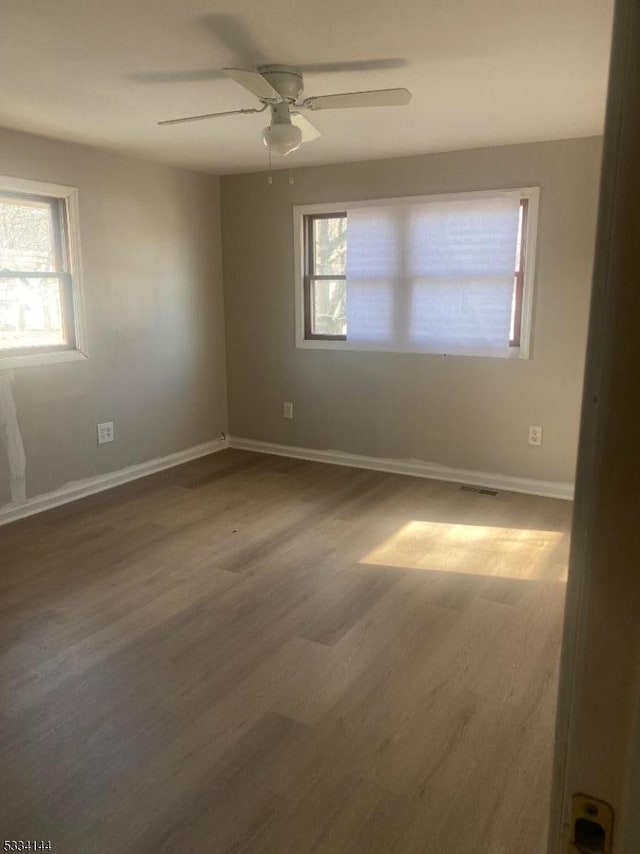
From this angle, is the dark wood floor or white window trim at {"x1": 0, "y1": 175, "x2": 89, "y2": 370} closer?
the dark wood floor

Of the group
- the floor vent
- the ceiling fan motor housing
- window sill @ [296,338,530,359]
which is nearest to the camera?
the ceiling fan motor housing

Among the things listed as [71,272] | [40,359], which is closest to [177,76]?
[71,272]

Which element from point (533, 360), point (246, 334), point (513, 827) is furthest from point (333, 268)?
point (513, 827)

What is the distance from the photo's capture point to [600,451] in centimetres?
42

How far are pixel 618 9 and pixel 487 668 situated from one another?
7.83 feet

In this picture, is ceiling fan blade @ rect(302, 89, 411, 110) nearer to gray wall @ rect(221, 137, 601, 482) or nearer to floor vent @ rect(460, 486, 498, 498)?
gray wall @ rect(221, 137, 601, 482)

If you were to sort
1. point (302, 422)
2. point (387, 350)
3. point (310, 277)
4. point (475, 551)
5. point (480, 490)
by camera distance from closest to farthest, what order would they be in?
point (475, 551), point (480, 490), point (387, 350), point (310, 277), point (302, 422)

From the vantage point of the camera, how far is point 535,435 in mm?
4328

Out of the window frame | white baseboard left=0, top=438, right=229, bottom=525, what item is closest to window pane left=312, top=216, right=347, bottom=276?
the window frame

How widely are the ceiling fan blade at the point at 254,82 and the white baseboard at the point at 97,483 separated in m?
2.83

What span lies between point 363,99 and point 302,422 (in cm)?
299

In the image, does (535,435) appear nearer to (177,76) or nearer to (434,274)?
(434,274)

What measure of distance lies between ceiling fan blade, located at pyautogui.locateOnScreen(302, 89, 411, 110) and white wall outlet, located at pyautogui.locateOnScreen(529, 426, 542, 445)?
2469mm

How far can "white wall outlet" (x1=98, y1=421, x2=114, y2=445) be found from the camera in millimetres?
4453
